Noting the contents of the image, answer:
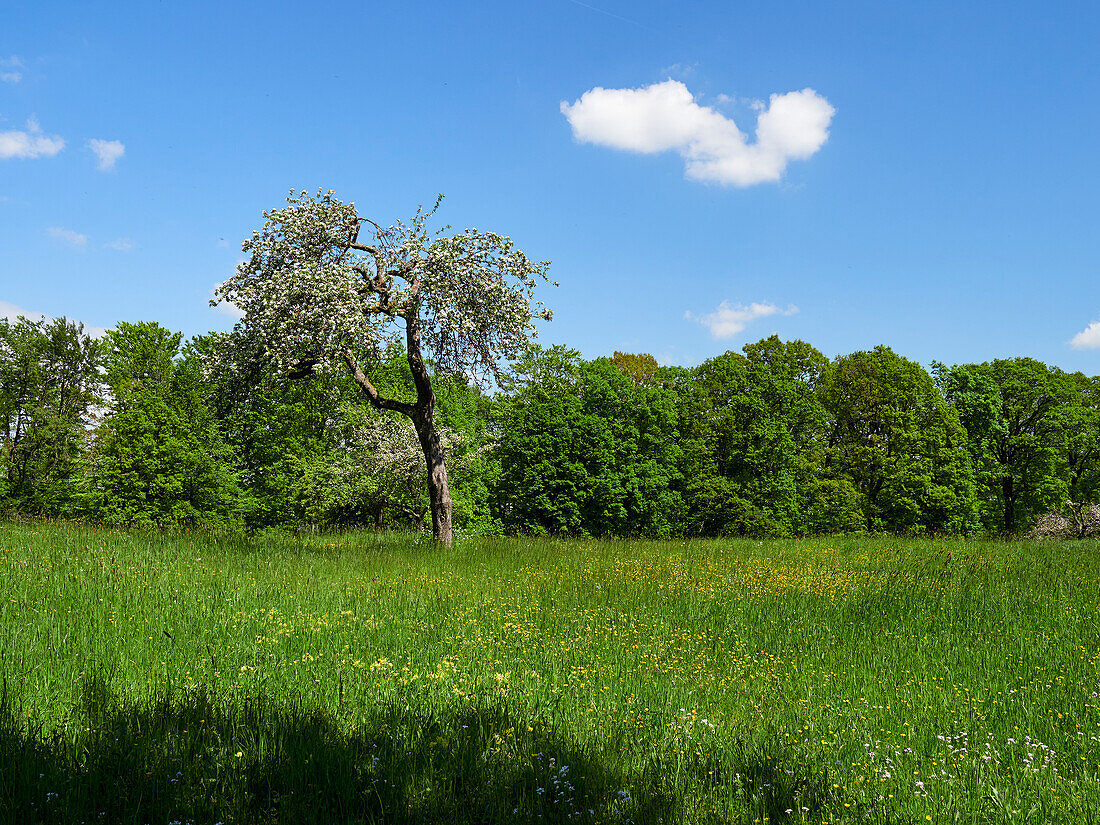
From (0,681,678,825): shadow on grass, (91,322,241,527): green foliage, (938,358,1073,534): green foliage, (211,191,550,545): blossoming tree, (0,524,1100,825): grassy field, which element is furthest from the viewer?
(938,358,1073,534): green foliage

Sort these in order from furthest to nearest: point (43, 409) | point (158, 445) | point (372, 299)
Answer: point (43, 409) < point (158, 445) < point (372, 299)

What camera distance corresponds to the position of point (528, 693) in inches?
265

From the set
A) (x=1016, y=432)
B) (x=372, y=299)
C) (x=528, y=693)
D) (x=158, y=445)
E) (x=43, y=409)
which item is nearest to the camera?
(x=528, y=693)

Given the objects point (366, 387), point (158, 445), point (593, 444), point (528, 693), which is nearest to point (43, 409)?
point (158, 445)

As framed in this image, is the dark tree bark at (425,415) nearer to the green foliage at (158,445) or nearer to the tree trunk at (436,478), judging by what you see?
the tree trunk at (436,478)

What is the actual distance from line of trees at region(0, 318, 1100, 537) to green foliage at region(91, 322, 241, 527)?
0.12 meters

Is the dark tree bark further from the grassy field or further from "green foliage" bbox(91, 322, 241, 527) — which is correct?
"green foliage" bbox(91, 322, 241, 527)

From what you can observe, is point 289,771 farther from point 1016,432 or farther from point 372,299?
point 1016,432

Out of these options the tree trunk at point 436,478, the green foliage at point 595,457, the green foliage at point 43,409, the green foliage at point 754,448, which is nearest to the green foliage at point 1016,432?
the green foliage at point 754,448

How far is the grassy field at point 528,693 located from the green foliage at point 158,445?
1732 cm

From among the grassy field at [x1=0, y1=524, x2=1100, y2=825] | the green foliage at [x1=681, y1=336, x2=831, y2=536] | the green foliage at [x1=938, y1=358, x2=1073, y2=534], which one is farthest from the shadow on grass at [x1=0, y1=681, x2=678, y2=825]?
the green foliage at [x1=938, y1=358, x2=1073, y2=534]

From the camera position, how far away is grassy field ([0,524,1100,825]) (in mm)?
4543

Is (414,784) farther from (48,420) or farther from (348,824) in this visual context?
(48,420)

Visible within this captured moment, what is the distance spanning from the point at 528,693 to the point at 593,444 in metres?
28.2
